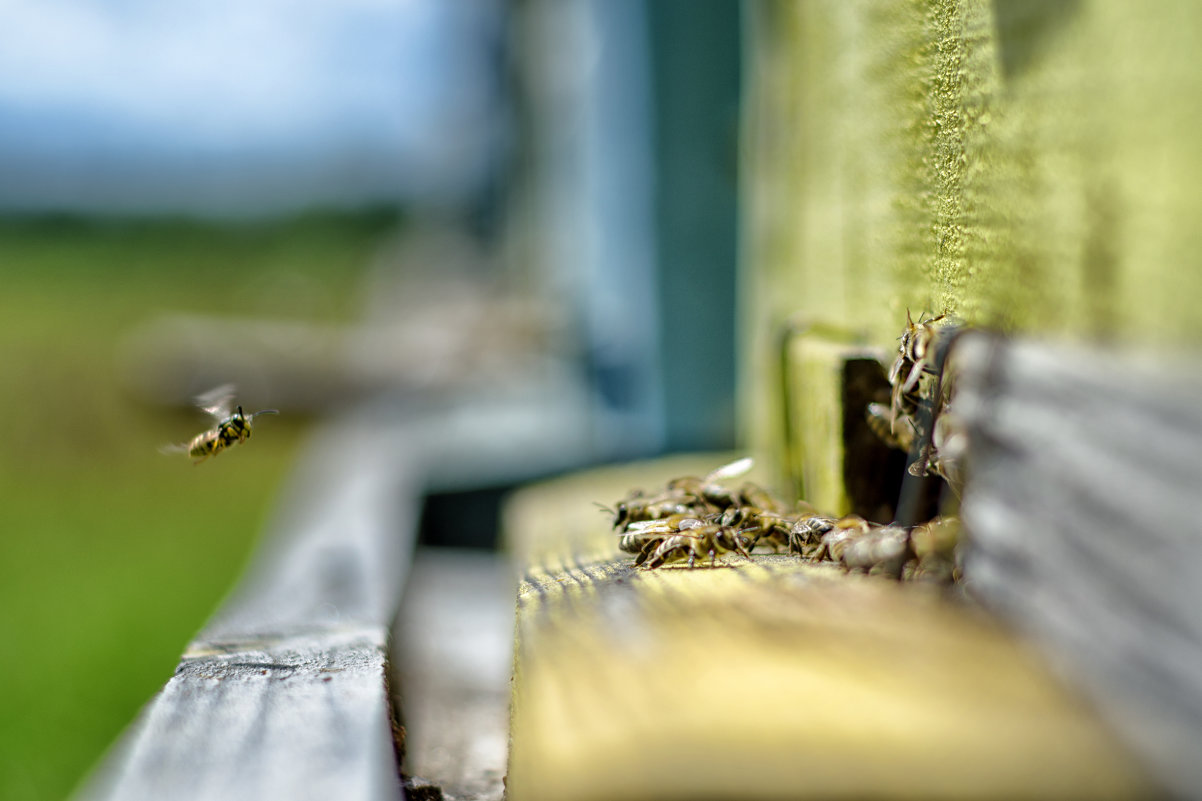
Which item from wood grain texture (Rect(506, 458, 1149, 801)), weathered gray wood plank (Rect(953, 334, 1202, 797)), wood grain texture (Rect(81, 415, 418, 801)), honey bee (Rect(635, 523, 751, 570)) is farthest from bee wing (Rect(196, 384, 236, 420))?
weathered gray wood plank (Rect(953, 334, 1202, 797))

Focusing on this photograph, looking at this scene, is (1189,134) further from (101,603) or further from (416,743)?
(101,603)

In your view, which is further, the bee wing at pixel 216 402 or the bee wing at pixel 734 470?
the bee wing at pixel 216 402

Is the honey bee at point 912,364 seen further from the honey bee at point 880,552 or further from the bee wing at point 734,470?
the bee wing at point 734,470

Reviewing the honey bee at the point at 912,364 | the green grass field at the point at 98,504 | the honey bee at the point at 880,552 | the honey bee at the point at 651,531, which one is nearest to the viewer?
the honey bee at the point at 880,552

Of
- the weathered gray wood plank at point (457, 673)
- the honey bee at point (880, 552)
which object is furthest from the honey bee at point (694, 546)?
the weathered gray wood plank at point (457, 673)

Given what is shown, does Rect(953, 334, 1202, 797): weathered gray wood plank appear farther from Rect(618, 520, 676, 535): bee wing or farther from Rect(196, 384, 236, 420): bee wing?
Rect(196, 384, 236, 420): bee wing

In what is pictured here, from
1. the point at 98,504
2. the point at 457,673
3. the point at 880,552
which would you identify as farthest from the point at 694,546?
the point at 98,504

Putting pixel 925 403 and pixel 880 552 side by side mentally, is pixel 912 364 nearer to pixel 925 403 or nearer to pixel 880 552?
pixel 925 403
